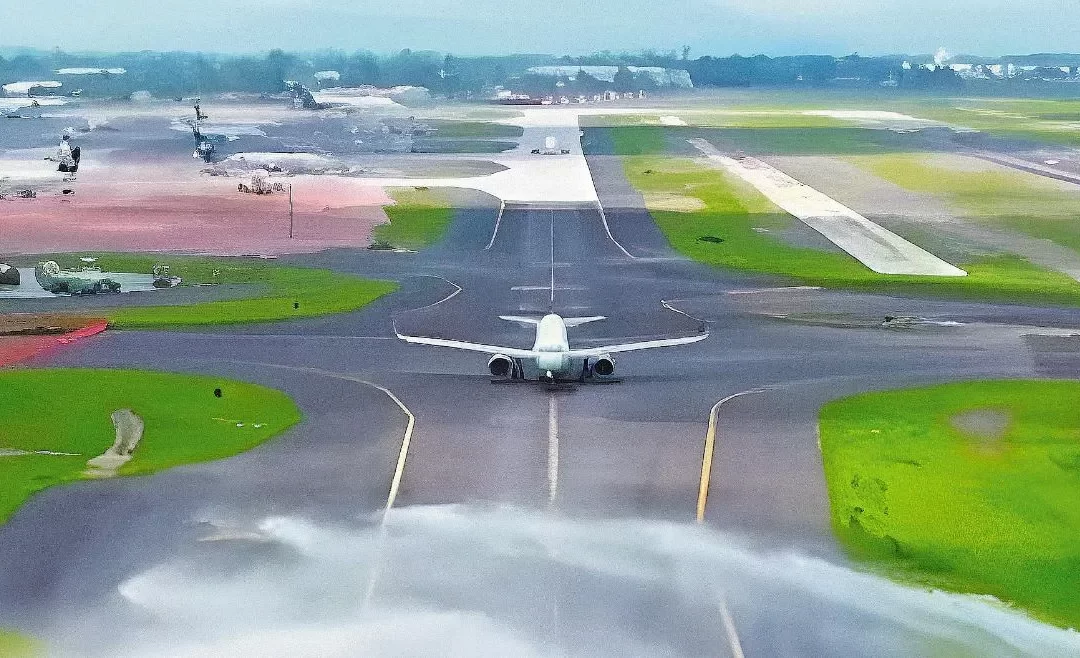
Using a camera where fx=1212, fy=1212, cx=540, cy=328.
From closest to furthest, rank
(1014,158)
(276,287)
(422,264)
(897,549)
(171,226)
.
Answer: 1. (897,549)
2. (276,287)
3. (422,264)
4. (171,226)
5. (1014,158)

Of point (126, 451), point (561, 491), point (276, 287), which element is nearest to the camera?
point (561, 491)

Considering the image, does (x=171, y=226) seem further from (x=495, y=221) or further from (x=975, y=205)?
(x=975, y=205)

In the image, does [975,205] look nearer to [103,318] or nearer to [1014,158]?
[1014,158]

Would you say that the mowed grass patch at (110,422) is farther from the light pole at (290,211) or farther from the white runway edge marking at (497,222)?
the light pole at (290,211)

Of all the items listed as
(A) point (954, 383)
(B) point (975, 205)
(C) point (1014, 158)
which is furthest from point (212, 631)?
(C) point (1014, 158)

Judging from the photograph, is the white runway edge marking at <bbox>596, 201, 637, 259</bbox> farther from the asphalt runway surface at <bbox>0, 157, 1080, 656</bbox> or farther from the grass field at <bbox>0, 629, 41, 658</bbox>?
the grass field at <bbox>0, 629, 41, 658</bbox>

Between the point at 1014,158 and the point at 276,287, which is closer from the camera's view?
the point at 276,287
